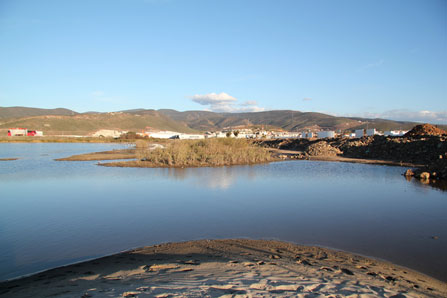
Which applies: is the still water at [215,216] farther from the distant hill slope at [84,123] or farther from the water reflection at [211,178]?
the distant hill slope at [84,123]

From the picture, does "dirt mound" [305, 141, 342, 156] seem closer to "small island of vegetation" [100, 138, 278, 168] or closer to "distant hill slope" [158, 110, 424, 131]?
"small island of vegetation" [100, 138, 278, 168]

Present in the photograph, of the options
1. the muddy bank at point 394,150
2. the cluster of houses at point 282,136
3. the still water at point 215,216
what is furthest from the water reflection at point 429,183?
the cluster of houses at point 282,136

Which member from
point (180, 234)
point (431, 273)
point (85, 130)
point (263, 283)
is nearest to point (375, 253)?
point (431, 273)

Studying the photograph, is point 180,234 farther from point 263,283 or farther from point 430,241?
point 430,241

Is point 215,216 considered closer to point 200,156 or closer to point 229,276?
point 229,276

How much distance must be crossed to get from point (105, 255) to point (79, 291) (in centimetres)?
213

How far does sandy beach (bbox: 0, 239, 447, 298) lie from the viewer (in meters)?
4.14

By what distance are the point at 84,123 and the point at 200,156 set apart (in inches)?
4302

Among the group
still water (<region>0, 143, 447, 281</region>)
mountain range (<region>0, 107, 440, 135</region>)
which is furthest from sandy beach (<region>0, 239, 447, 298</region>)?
mountain range (<region>0, 107, 440, 135</region>)

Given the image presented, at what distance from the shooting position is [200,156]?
26031 millimetres

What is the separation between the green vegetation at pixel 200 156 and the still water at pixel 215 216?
7547 mm

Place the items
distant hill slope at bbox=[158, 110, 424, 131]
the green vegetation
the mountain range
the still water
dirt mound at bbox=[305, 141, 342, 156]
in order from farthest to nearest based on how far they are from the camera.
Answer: distant hill slope at bbox=[158, 110, 424, 131], the mountain range, dirt mound at bbox=[305, 141, 342, 156], the green vegetation, the still water

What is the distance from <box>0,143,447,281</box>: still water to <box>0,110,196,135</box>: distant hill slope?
342 ft

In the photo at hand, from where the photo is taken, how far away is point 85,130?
379 ft
